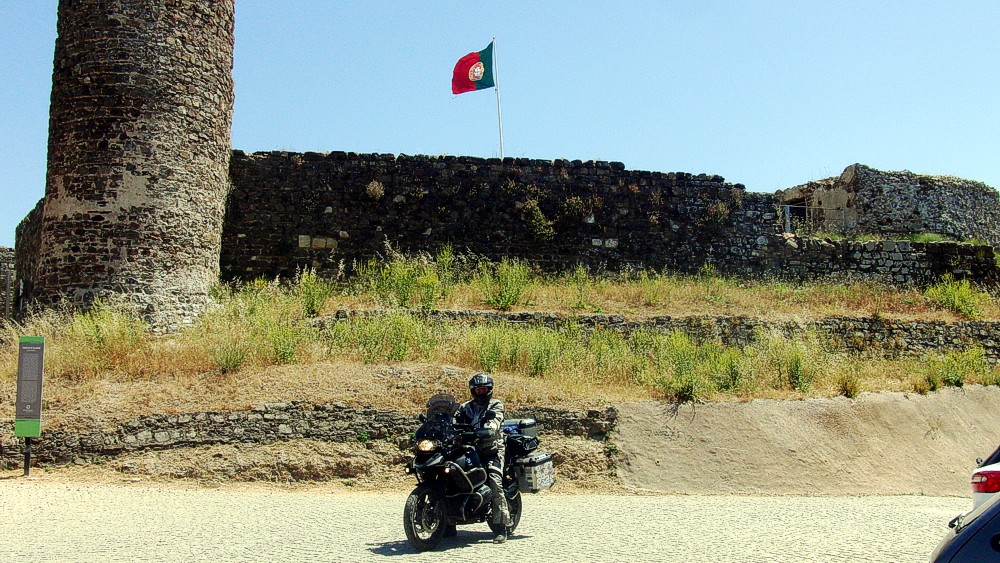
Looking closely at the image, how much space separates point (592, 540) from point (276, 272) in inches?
465

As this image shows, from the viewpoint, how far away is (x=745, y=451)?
12828 millimetres

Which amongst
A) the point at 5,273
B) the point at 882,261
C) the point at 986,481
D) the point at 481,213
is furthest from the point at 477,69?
the point at 986,481

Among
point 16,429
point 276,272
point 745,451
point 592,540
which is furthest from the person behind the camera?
point 276,272

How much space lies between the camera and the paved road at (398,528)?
775 cm

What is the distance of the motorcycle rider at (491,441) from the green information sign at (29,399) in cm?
589

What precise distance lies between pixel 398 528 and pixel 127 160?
32.1 ft

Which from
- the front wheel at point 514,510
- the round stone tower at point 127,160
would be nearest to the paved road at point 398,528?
the front wheel at point 514,510

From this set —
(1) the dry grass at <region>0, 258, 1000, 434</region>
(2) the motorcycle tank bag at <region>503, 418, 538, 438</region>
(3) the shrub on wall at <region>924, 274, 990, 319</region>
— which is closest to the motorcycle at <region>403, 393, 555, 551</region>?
(2) the motorcycle tank bag at <region>503, 418, 538, 438</region>

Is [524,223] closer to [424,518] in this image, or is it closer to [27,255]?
[27,255]

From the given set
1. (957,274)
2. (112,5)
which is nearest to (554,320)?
(112,5)

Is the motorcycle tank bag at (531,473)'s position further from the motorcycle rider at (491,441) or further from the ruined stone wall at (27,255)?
the ruined stone wall at (27,255)

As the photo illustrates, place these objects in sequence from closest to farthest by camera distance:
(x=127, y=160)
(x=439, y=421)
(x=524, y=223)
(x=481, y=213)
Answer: (x=439, y=421), (x=127, y=160), (x=481, y=213), (x=524, y=223)

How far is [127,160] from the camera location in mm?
15961

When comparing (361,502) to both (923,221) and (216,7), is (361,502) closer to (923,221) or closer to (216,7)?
(216,7)
